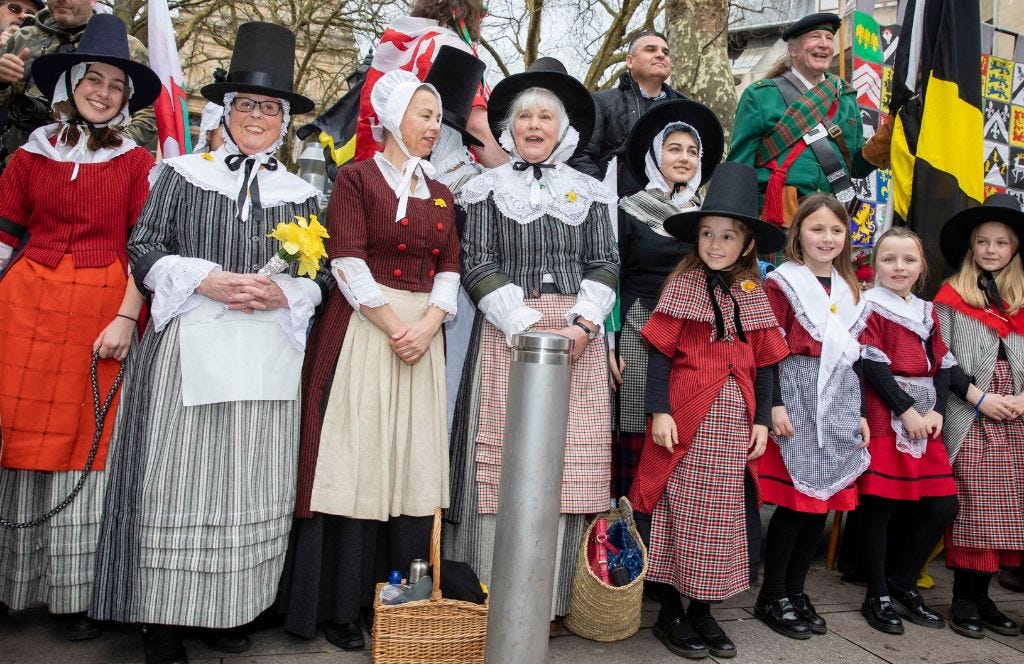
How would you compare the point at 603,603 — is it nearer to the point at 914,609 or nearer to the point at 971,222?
the point at 914,609

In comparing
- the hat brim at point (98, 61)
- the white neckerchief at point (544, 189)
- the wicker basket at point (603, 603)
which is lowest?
the wicker basket at point (603, 603)

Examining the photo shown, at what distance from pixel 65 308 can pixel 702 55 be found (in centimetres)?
765

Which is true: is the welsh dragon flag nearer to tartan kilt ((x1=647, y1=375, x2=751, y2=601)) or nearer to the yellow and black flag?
tartan kilt ((x1=647, y1=375, x2=751, y2=601))

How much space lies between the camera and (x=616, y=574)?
11.8ft

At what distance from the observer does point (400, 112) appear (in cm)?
356

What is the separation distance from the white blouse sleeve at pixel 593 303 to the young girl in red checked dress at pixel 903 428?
1.40 meters

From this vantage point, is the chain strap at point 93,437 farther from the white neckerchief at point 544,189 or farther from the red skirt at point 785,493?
the red skirt at point 785,493

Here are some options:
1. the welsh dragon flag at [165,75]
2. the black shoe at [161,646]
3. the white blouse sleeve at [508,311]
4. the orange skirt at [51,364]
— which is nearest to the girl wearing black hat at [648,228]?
the white blouse sleeve at [508,311]

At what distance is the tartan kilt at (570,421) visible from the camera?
366cm

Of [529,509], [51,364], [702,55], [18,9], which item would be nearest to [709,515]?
[529,509]

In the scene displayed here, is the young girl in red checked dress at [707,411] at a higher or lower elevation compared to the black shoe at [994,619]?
higher

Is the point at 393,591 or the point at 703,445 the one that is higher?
the point at 703,445

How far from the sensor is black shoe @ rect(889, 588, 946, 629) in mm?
4188

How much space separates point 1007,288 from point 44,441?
4677mm
